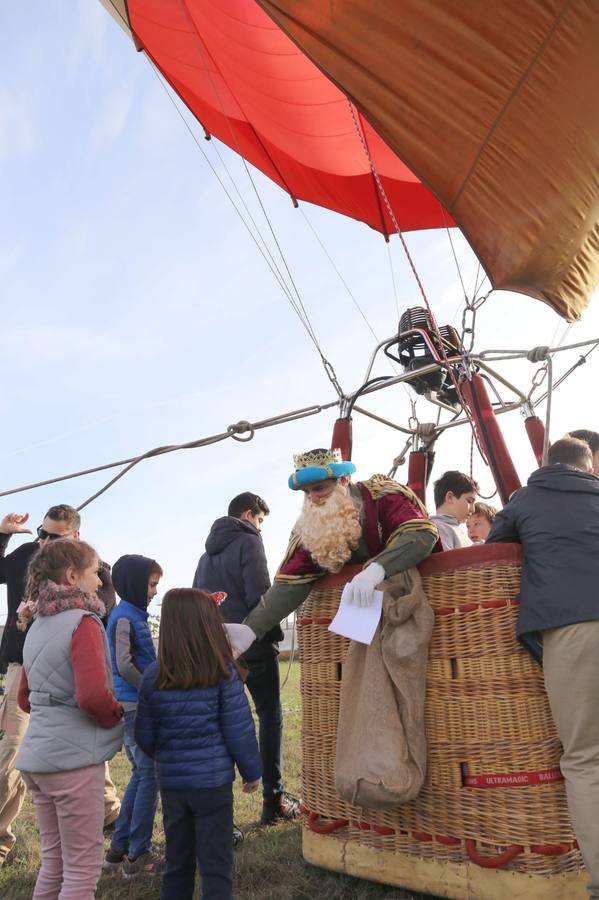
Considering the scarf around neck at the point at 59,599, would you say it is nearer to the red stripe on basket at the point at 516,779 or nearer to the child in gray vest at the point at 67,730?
the child in gray vest at the point at 67,730

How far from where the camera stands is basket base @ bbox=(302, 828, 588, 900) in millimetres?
2078

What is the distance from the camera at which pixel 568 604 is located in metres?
2.11

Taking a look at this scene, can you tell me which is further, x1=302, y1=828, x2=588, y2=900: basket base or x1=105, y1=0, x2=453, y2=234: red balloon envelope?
x1=105, y1=0, x2=453, y2=234: red balloon envelope

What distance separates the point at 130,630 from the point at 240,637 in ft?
1.93

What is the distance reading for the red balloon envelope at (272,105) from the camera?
17.7 feet

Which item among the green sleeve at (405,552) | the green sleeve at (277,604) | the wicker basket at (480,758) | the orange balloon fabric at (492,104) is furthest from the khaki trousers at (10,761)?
the orange balloon fabric at (492,104)

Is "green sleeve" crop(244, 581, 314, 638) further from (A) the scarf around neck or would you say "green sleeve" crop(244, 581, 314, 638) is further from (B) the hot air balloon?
(A) the scarf around neck

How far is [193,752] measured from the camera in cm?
220

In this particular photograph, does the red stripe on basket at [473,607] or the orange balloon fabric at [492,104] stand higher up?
the orange balloon fabric at [492,104]

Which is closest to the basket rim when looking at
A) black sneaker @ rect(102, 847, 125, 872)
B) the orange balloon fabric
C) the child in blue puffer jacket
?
the child in blue puffer jacket

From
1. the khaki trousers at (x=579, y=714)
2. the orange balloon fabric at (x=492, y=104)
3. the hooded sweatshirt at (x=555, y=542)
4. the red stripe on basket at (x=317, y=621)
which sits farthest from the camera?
the orange balloon fabric at (x=492, y=104)

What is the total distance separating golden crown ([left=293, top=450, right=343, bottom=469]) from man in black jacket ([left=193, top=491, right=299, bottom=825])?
86 centimetres

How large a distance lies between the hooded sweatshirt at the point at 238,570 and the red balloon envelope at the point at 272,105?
9.91 feet

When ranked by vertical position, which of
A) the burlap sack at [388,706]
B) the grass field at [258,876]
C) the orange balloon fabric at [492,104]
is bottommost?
the grass field at [258,876]
